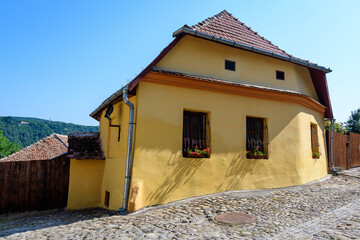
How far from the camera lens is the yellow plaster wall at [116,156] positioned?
306 inches

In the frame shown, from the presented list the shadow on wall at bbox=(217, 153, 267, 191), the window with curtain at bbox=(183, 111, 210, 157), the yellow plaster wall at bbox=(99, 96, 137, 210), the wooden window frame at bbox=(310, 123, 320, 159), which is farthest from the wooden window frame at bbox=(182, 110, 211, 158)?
the wooden window frame at bbox=(310, 123, 320, 159)

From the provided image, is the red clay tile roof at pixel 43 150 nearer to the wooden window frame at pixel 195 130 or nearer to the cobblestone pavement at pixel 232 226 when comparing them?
the cobblestone pavement at pixel 232 226

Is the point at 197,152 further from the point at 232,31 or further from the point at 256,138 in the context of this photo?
the point at 232,31

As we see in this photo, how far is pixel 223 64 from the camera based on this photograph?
28.9 ft

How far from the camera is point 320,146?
11305 millimetres

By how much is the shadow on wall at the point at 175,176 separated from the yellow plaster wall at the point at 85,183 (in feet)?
11.3

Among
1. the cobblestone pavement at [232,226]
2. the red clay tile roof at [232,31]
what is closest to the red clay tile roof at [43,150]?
the cobblestone pavement at [232,226]

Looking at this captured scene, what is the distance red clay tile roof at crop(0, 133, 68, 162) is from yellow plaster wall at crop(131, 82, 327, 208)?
1266cm

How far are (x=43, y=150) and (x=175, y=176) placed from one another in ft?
48.0

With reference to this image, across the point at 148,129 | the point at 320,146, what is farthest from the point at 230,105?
the point at 320,146

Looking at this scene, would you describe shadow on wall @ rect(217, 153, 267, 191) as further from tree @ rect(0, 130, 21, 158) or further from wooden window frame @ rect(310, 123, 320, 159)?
tree @ rect(0, 130, 21, 158)

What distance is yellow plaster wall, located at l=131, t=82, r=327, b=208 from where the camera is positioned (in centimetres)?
730

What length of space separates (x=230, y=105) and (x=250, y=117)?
3.18ft

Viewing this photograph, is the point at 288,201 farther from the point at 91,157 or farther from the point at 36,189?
the point at 36,189
